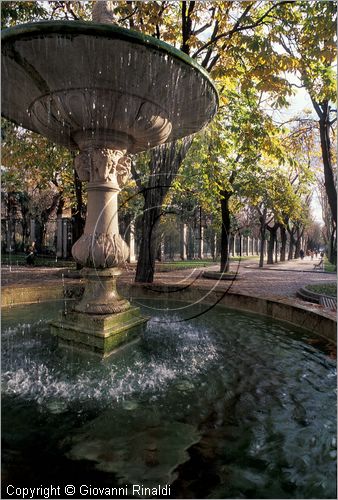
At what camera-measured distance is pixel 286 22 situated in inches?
256

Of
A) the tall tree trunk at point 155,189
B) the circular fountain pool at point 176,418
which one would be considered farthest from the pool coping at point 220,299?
the tall tree trunk at point 155,189

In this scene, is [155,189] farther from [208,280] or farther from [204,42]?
[208,280]

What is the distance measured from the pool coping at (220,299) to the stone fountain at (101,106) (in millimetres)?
2747

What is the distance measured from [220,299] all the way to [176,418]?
15.3 ft

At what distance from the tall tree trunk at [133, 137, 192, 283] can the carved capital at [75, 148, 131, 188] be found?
470 centimetres

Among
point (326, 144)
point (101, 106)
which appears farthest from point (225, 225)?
point (101, 106)

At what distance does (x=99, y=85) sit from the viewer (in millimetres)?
3268

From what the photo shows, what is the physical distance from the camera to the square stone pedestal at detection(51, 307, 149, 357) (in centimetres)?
367

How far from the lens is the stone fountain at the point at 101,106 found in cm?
277

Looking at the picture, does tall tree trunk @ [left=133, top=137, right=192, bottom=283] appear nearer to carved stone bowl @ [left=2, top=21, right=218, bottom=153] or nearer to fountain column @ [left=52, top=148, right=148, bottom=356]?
carved stone bowl @ [left=2, top=21, right=218, bottom=153]

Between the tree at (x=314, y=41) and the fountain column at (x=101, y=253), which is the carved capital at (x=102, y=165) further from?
the tree at (x=314, y=41)

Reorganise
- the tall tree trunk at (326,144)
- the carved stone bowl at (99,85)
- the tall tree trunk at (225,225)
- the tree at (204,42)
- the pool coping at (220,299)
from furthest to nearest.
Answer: the tall tree trunk at (225,225) → the tall tree trunk at (326,144) → the tree at (204,42) → the pool coping at (220,299) → the carved stone bowl at (99,85)

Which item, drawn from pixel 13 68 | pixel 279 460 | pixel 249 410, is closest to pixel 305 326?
pixel 249 410

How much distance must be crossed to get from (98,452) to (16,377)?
1582 mm
